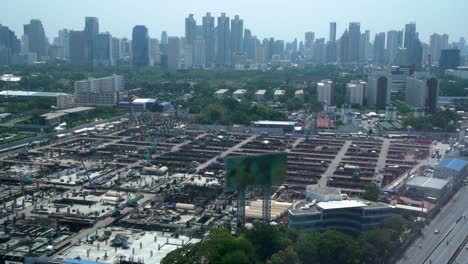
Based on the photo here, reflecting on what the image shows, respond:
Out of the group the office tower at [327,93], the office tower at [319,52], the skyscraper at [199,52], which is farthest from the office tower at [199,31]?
the office tower at [327,93]

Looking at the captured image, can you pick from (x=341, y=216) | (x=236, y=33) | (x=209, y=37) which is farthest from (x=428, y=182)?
(x=236, y=33)

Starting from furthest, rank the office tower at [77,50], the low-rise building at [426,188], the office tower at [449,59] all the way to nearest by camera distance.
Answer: the office tower at [77,50] → the office tower at [449,59] → the low-rise building at [426,188]

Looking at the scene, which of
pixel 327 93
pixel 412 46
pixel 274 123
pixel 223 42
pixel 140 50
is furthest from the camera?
pixel 223 42

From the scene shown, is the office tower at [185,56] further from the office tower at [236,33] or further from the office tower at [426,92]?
the office tower at [426,92]

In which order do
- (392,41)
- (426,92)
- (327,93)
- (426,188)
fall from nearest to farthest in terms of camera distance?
(426,188)
(426,92)
(327,93)
(392,41)

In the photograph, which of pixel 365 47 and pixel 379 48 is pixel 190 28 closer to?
pixel 365 47
